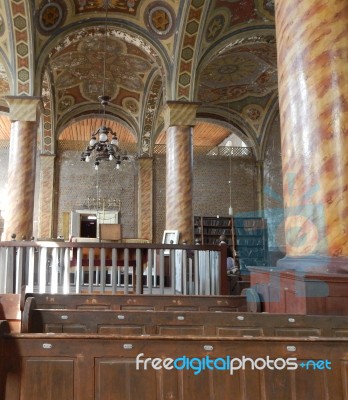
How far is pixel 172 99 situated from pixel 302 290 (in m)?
7.83

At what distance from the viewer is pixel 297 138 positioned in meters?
3.81

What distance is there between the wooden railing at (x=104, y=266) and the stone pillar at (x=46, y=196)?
9035 millimetres

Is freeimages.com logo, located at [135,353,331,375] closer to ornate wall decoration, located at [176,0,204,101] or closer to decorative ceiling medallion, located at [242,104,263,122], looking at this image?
ornate wall decoration, located at [176,0,204,101]

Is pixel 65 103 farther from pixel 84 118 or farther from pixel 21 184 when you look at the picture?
pixel 21 184

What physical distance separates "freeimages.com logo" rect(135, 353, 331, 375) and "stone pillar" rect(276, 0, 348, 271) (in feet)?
4.41

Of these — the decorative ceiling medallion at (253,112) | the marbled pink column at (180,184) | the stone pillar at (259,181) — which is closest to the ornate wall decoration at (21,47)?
the marbled pink column at (180,184)

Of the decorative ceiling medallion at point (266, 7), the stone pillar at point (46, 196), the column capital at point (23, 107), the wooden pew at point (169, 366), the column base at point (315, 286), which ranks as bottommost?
the wooden pew at point (169, 366)

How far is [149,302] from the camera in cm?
461

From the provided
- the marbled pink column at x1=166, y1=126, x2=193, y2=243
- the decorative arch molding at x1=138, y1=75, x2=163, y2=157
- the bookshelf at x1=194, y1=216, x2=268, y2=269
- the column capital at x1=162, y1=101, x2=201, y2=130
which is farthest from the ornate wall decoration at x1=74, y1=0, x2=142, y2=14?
the bookshelf at x1=194, y1=216, x2=268, y2=269

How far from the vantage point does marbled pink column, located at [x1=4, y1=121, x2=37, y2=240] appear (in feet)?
31.0

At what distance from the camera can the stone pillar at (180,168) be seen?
9891 mm

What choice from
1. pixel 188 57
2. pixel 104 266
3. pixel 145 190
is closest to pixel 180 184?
pixel 188 57

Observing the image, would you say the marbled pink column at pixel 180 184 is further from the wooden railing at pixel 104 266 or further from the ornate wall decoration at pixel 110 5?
the ornate wall decoration at pixel 110 5

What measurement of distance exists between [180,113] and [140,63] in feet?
12.1
